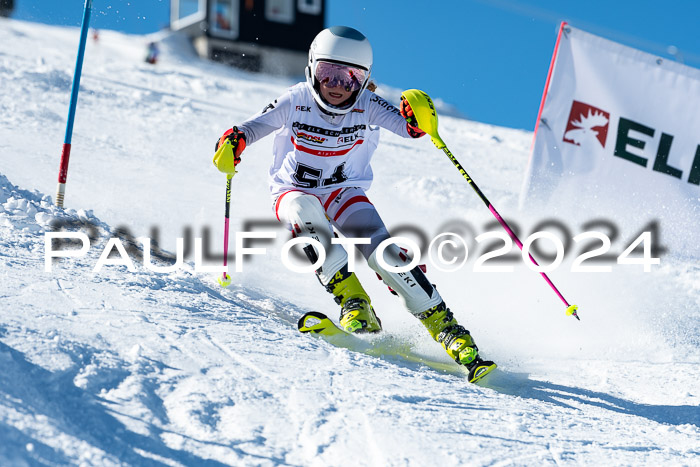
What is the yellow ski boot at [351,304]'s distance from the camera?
13.0 feet

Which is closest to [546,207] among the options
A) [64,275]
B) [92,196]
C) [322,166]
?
[322,166]

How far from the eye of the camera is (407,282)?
13.2 feet

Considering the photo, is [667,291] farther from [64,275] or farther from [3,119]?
[3,119]

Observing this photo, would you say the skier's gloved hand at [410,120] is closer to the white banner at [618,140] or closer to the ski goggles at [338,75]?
the ski goggles at [338,75]

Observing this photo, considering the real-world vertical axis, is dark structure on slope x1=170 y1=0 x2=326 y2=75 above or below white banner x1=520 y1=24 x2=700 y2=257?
above

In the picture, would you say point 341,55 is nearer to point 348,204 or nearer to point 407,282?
point 348,204

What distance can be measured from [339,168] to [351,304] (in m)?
0.86

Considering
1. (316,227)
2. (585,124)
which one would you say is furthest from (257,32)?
(316,227)

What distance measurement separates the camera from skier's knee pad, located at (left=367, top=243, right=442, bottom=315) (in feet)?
13.2

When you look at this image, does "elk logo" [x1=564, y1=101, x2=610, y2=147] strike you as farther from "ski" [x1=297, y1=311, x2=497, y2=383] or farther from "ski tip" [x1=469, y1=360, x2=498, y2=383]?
"ski tip" [x1=469, y1=360, x2=498, y2=383]

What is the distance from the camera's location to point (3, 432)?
2141 mm

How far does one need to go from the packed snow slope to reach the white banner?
21 cm

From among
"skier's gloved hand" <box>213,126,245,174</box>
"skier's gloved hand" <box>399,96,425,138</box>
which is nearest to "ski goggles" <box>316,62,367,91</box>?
"skier's gloved hand" <box>399,96,425,138</box>

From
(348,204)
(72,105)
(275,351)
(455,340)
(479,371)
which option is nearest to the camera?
(275,351)
